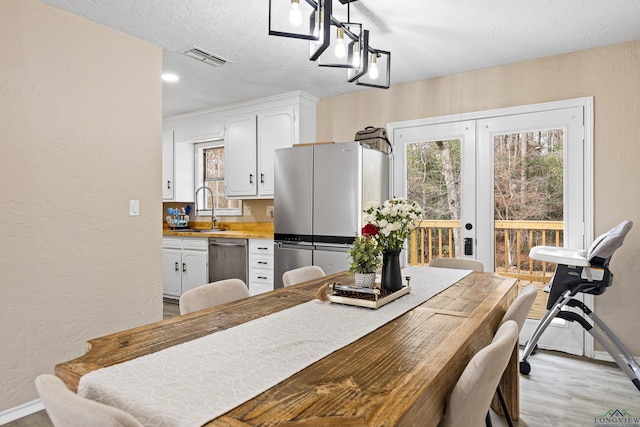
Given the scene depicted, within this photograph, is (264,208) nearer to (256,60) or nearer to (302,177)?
(302,177)

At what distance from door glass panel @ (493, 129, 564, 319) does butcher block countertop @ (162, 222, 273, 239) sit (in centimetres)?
223

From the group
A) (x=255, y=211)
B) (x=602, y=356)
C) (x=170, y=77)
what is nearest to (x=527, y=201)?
(x=602, y=356)

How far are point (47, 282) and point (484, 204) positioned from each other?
3.39 m

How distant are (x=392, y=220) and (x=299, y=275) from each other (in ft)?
2.70

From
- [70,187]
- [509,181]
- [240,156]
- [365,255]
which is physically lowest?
[365,255]

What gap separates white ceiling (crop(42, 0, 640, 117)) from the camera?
2402 mm

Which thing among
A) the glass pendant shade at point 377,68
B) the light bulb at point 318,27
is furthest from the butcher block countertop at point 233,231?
the light bulb at point 318,27

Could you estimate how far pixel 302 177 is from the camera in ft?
12.2

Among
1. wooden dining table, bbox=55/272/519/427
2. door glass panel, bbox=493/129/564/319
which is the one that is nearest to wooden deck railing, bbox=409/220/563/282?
door glass panel, bbox=493/129/564/319

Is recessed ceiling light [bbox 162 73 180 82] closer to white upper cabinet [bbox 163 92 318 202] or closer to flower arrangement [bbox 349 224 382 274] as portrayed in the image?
white upper cabinet [bbox 163 92 318 202]

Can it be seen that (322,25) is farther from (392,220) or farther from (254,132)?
(254,132)

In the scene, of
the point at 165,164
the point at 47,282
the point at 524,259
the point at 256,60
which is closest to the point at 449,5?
the point at 256,60

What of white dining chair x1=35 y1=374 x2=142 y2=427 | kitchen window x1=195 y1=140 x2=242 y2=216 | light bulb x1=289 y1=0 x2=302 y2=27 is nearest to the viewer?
white dining chair x1=35 y1=374 x2=142 y2=427

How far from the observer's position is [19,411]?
2195 mm
